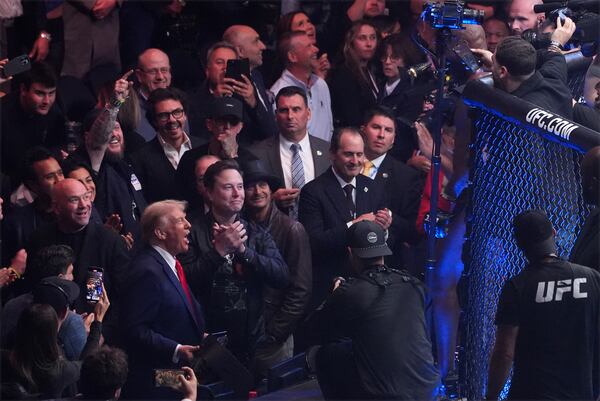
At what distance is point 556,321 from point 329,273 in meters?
3.48

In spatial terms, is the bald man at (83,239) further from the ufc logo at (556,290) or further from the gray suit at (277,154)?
the ufc logo at (556,290)

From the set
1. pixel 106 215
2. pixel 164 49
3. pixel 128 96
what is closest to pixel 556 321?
pixel 106 215

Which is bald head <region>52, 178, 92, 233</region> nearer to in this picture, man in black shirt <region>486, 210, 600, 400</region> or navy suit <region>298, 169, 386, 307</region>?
navy suit <region>298, 169, 386, 307</region>

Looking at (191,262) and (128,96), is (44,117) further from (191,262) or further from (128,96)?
(191,262)

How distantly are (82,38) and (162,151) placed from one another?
67.9 inches

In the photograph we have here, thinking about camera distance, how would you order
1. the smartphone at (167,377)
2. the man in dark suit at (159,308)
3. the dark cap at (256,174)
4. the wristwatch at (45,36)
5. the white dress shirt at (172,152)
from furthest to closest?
the wristwatch at (45,36)
the white dress shirt at (172,152)
the dark cap at (256,174)
the man in dark suit at (159,308)
the smartphone at (167,377)

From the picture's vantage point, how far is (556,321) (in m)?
5.58

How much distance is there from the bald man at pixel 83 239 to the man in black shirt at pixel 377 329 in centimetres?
184

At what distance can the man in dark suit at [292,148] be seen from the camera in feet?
30.2

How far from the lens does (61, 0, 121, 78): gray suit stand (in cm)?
1030

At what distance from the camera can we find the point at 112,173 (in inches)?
344

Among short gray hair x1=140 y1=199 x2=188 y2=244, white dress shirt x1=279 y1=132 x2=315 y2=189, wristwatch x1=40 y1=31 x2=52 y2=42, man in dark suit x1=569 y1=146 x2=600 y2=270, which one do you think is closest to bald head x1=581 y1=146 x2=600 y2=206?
man in dark suit x1=569 y1=146 x2=600 y2=270

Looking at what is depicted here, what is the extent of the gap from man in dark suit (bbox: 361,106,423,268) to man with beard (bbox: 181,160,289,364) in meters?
1.15

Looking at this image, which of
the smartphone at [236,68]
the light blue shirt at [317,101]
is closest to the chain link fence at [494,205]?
the smartphone at [236,68]
